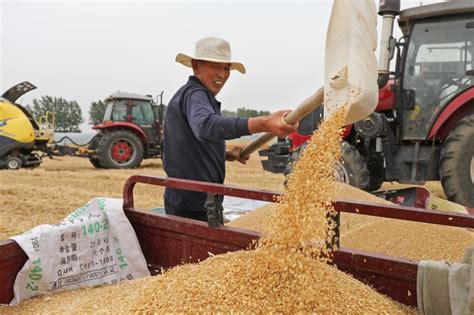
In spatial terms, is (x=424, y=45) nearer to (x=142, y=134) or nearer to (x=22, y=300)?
(x=22, y=300)

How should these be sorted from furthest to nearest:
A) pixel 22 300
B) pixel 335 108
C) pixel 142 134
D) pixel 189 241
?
pixel 142 134
pixel 189 241
pixel 22 300
pixel 335 108

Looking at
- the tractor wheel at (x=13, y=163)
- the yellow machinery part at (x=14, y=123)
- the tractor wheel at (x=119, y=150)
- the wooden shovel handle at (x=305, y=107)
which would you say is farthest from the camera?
the tractor wheel at (x=119, y=150)

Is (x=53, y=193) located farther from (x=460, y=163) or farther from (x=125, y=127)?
(x=460, y=163)

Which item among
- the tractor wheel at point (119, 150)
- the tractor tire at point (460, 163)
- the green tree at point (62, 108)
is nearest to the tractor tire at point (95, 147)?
the tractor wheel at point (119, 150)

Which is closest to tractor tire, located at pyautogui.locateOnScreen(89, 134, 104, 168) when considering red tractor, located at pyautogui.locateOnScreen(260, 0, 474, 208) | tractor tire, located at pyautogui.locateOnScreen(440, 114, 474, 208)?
red tractor, located at pyautogui.locateOnScreen(260, 0, 474, 208)

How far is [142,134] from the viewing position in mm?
11766

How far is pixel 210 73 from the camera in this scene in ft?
8.42

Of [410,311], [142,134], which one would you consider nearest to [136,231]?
[410,311]

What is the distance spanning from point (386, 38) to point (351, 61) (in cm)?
335

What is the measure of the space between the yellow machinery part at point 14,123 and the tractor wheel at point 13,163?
42 centimetres

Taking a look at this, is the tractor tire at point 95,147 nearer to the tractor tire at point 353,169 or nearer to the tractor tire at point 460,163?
the tractor tire at point 353,169

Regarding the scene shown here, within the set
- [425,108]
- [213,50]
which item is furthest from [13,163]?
[213,50]

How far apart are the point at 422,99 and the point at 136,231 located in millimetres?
3645

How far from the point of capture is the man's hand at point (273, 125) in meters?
1.99
